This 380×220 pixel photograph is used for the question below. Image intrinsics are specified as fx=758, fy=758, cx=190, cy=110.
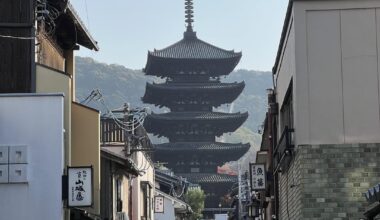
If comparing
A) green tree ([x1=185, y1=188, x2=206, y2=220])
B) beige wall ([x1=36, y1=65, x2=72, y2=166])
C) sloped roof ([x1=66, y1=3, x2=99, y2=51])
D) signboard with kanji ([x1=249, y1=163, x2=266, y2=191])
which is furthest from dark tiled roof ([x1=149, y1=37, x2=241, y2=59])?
beige wall ([x1=36, y1=65, x2=72, y2=166])

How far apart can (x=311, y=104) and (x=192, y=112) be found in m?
70.3

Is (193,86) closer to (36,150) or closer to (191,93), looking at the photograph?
(191,93)

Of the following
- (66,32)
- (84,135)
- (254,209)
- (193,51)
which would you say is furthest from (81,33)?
(193,51)

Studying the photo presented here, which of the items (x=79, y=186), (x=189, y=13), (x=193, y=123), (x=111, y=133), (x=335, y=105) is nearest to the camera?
(x=335, y=105)

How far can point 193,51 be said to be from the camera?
8738cm

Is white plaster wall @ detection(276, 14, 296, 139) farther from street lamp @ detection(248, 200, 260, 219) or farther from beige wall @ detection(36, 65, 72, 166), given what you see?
street lamp @ detection(248, 200, 260, 219)

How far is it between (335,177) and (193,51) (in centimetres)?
7400

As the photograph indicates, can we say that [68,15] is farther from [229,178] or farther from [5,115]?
[229,178]

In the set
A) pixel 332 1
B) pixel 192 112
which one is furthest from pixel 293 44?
pixel 192 112

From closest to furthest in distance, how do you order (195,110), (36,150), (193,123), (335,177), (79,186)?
1. (335,177)
2. (36,150)
3. (79,186)
4. (193,123)
5. (195,110)

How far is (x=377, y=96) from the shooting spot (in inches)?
550

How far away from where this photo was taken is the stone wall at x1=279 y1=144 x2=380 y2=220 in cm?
1373

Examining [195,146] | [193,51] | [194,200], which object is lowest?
[194,200]

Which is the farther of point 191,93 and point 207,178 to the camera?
point 191,93
